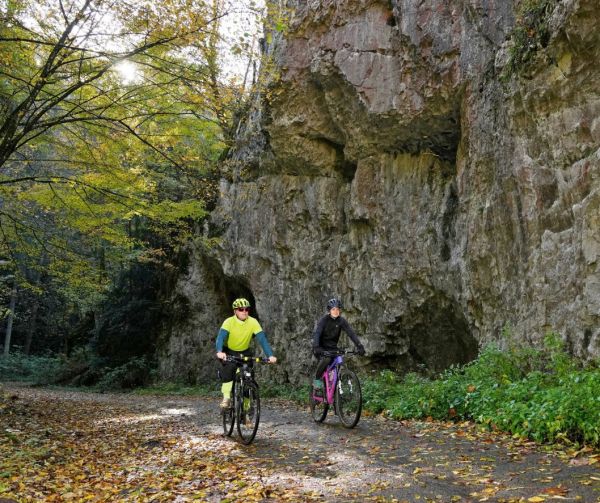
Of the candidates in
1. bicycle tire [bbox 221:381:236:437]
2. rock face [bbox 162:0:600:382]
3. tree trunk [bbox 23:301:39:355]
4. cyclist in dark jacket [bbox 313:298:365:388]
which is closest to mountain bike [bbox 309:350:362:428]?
cyclist in dark jacket [bbox 313:298:365:388]

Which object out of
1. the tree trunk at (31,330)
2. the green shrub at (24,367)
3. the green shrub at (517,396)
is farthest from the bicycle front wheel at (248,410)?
the tree trunk at (31,330)

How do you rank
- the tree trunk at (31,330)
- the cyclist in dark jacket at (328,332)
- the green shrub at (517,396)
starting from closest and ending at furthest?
the green shrub at (517,396)
the cyclist in dark jacket at (328,332)
the tree trunk at (31,330)

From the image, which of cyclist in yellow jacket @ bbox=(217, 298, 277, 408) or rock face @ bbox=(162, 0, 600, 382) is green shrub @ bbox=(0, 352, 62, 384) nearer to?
rock face @ bbox=(162, 0, 600, 382)

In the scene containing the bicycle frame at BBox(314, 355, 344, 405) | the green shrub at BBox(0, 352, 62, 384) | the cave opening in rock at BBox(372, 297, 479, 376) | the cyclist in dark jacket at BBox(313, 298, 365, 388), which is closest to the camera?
the bicycle frame at BBox(314, 355, 344, 405)

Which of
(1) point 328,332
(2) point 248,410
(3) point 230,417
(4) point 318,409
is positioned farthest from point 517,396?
(3) point 230,417

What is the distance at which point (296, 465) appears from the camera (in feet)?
18.9

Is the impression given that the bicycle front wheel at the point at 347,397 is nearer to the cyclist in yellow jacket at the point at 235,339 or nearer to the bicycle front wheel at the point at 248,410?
the cyclist in yellow jacket at the point at 235,339

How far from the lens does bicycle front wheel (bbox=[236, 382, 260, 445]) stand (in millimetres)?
7070

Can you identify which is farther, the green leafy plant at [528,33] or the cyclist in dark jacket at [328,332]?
the green leafy plant at [528,33]

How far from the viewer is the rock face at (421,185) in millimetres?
8477

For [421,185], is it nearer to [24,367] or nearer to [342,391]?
[342,391]

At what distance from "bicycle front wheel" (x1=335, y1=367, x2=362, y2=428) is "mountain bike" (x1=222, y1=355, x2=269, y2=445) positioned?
56.9 inches

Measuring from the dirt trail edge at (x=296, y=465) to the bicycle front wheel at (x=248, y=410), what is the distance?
0.58 feet

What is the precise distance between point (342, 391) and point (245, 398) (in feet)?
5.35
